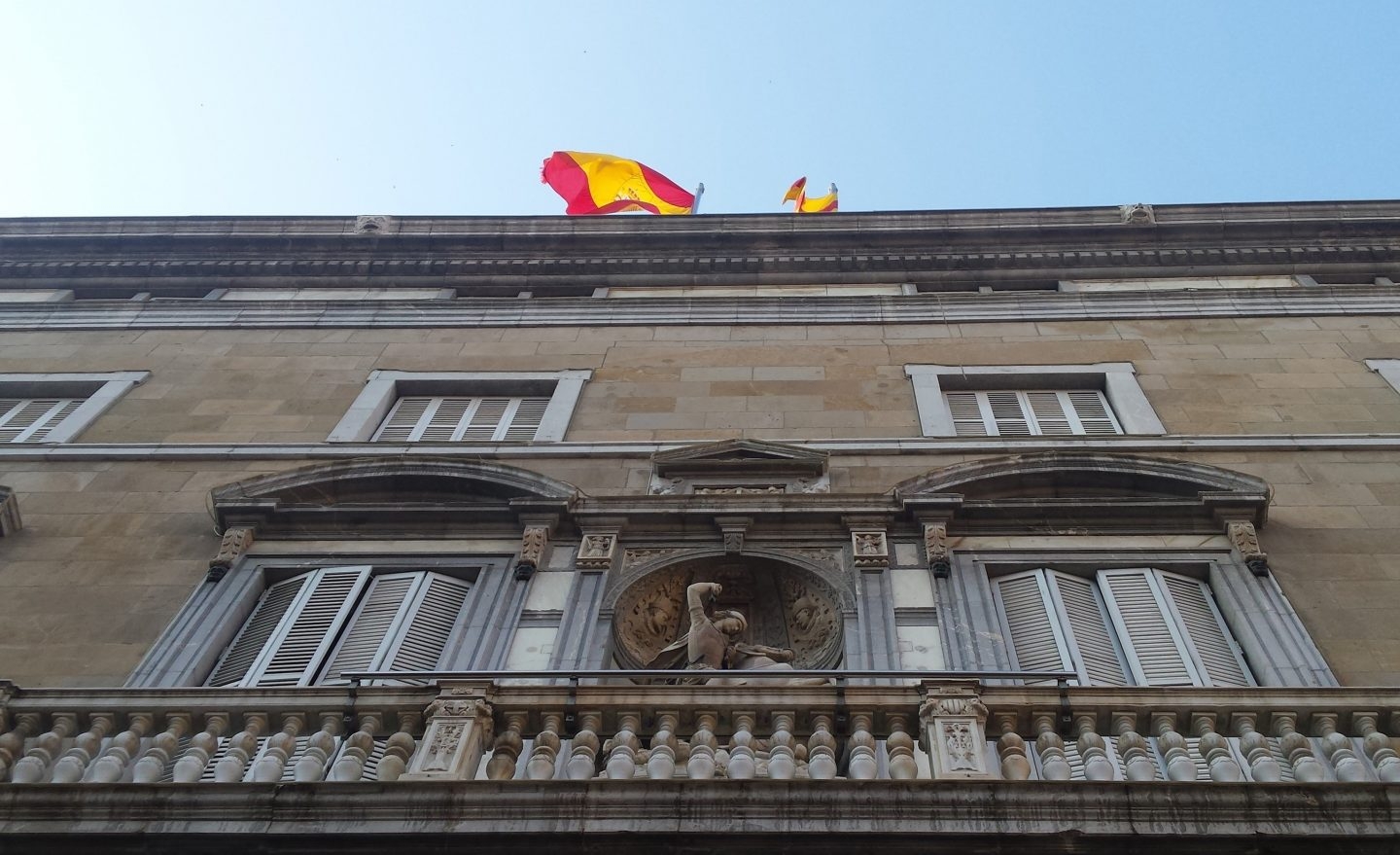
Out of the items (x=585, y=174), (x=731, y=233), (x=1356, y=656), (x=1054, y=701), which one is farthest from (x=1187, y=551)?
(x=585, y=174)

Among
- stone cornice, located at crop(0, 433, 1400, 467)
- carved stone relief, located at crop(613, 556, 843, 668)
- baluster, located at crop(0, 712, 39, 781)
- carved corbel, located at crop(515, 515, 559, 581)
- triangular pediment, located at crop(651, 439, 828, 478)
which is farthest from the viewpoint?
stone cornice, located at crop(0, 433, 1400, 467)

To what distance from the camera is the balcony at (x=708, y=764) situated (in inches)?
316

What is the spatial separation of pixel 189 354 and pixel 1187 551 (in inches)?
552

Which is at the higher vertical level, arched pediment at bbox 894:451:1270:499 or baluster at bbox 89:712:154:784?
arched pediment at bbox 894:451:1270:499

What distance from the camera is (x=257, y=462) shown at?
54.5ft

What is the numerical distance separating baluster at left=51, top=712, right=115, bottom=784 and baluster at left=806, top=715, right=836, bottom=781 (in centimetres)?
487

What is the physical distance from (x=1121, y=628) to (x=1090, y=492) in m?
2.46

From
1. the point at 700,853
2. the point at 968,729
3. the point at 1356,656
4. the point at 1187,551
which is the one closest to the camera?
the point at 700,853

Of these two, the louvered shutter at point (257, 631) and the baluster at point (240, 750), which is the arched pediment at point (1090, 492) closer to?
the louvered shutter at point (257, 631)

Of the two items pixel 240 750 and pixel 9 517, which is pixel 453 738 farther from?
pixel 9 517

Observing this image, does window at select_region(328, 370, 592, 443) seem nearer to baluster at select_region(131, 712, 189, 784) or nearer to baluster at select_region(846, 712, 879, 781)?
baluster at select_region(131, 712, 189, 784)

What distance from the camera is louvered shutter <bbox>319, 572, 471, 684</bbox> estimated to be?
12828 mm

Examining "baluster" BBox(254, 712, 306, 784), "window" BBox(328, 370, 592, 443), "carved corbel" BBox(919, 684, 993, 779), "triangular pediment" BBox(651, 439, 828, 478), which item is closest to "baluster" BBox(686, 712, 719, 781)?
"carved corbel" BBox(919, 684, 993, 779)

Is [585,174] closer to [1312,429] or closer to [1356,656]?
[1312,429]
